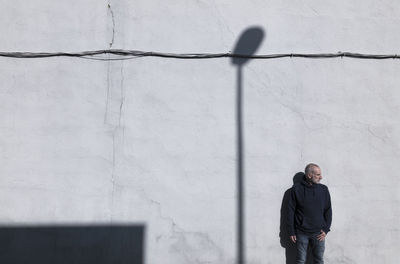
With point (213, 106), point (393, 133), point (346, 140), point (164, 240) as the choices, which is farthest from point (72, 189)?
point (393, 133)

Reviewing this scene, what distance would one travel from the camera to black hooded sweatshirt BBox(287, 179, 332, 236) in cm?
522

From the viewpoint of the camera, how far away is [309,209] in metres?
5.22

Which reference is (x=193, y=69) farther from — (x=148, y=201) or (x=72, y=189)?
(x=72, y=189)

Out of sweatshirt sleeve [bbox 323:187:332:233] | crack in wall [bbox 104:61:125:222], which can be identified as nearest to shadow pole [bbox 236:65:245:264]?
sweatshirt sleeve [bbox 323:187:332:233]

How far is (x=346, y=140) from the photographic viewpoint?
5703mm

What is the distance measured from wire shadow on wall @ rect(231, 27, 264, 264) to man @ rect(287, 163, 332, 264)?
602mm

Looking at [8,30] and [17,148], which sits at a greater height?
[8,30]

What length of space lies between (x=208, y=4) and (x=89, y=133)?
2155mm

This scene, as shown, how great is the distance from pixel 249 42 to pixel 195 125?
1.24 metres

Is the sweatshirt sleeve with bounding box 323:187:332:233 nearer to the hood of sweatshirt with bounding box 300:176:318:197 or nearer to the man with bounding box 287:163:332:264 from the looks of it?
the man with bounding box 287:163:332:264

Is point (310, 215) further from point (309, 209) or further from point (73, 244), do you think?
point (73, 244)

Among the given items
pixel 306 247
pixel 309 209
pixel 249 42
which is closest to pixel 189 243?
pixel 306 247

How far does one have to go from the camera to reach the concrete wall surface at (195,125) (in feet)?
17.9

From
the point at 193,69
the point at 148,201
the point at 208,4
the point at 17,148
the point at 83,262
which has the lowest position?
the point at 83,262
